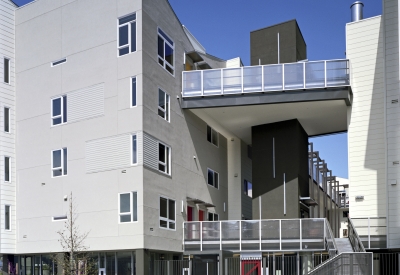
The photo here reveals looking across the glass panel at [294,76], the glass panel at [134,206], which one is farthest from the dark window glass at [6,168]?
the glass panel at [294,76]

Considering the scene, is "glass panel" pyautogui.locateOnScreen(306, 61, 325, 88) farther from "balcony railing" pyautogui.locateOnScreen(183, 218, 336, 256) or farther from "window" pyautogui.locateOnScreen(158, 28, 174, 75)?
"window" pyautogui.locateOnScreen(158, 28, 174, 75)

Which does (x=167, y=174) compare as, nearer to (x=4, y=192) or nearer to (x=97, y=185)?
(x=97, y=185)

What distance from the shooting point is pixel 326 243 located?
966 inches

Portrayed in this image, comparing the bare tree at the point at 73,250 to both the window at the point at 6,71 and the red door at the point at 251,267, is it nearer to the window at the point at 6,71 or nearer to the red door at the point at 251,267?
the red door at the point at 251,267

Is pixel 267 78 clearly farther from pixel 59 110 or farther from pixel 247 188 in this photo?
pixel 59 110

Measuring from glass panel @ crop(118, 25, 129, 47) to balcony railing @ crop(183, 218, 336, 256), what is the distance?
9.23 meters

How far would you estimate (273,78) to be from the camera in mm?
27156

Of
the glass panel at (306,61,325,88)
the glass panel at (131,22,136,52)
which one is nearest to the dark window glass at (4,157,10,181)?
the glass panel at (131,22,136,52)

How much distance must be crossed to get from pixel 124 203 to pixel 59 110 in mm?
6245

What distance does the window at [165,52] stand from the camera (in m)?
26.4

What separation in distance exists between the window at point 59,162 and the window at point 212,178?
8.60 meters

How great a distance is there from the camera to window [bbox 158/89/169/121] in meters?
25.8

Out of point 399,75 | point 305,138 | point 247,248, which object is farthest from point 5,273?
point 399,75

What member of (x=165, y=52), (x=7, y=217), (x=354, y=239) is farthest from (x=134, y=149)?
(x=354, y=239)
